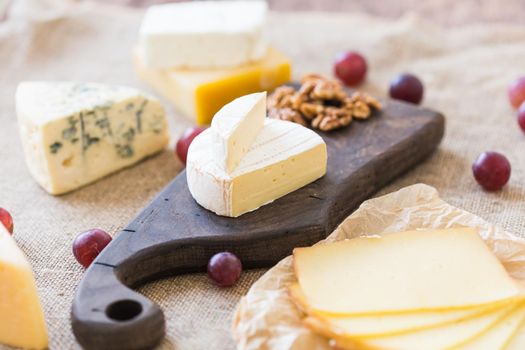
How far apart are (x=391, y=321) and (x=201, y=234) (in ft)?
1.73

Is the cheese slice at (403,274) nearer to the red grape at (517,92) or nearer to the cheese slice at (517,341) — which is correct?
the cheese slice at (517,341)

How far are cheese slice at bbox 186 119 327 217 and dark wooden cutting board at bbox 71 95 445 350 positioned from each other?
3 cm

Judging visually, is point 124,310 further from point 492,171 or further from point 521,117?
point 521,117

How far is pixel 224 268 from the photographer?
70.5 inches

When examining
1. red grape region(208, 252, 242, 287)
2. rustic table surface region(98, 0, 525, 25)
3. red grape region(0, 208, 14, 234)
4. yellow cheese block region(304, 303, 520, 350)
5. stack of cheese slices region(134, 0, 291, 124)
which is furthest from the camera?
rustic table surface region(98, 0, 525, 25)

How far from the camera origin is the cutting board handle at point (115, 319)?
1549 mm

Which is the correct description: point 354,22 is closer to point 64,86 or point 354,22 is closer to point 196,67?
point 196,67

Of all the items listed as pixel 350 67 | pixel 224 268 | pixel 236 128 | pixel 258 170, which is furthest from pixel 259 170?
pixel 350 67

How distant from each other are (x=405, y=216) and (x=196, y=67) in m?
1.03

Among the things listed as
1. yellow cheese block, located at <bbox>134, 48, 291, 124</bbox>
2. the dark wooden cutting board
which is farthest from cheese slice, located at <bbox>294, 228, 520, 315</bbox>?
yellow cheese block, located at <bbox>134, 48, 291, 124</bbox>

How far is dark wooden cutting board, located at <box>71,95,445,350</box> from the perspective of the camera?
1.59 meters

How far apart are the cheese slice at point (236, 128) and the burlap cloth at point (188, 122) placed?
1.00 ft

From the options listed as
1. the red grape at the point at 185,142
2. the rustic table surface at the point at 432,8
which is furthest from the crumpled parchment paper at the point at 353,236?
the rustic table surface at the point at 432,8

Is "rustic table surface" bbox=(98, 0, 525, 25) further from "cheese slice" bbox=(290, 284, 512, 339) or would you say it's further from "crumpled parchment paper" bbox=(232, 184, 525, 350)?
"cheese slice" bbox=(290, 284, 512, 339)
